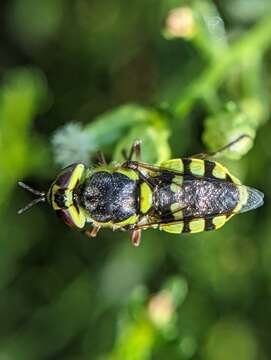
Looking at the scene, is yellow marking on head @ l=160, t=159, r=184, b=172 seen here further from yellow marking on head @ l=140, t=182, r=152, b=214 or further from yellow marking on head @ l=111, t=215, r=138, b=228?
yellow marking on head @ l=111, t=215, r=138, b=228

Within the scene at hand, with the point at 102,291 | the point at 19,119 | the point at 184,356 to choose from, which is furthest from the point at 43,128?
the point at 184,356

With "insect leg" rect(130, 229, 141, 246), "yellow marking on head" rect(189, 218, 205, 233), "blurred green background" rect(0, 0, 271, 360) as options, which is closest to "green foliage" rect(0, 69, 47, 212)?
"blurred green background" rect(0, 0, 271, 360)

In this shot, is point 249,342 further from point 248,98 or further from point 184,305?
point 248,98

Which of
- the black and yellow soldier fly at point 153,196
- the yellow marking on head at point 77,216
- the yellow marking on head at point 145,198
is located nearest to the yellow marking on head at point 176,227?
the black and yellow soldier fly at point 153,196

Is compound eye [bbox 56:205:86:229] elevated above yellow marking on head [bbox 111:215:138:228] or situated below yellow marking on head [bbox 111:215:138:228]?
above

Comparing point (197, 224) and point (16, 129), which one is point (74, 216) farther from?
point (16, 129)

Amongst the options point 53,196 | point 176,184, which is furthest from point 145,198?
point 53,196

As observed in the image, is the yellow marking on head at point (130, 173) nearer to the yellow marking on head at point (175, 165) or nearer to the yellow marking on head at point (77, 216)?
the yellow marking on head at point (175, 165)
